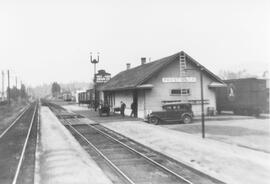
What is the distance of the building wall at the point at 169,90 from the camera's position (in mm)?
27750

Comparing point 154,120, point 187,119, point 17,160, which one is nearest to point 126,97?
point 154,120

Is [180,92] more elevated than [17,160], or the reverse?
[180,92]

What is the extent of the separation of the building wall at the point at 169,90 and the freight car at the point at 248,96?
7.84ft

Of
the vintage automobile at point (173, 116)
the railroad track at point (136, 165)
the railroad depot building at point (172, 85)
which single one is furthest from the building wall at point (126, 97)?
the railroad track at point (136, 165)

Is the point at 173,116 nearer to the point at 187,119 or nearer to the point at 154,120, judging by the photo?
the point at 187,119

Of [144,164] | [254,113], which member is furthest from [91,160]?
[254,113]

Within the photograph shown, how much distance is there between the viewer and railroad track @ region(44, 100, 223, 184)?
8.98 meters

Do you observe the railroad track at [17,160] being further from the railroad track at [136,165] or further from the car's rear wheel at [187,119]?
the car's rear wheel at [187,119]

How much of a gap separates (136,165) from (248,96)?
20.9 m

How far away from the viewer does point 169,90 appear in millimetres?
28359

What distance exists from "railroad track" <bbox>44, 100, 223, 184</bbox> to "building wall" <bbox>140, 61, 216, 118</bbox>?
39.9ft

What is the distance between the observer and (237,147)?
514 inches

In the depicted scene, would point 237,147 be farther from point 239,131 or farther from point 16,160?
point 16,160

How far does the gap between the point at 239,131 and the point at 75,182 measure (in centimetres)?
1187
